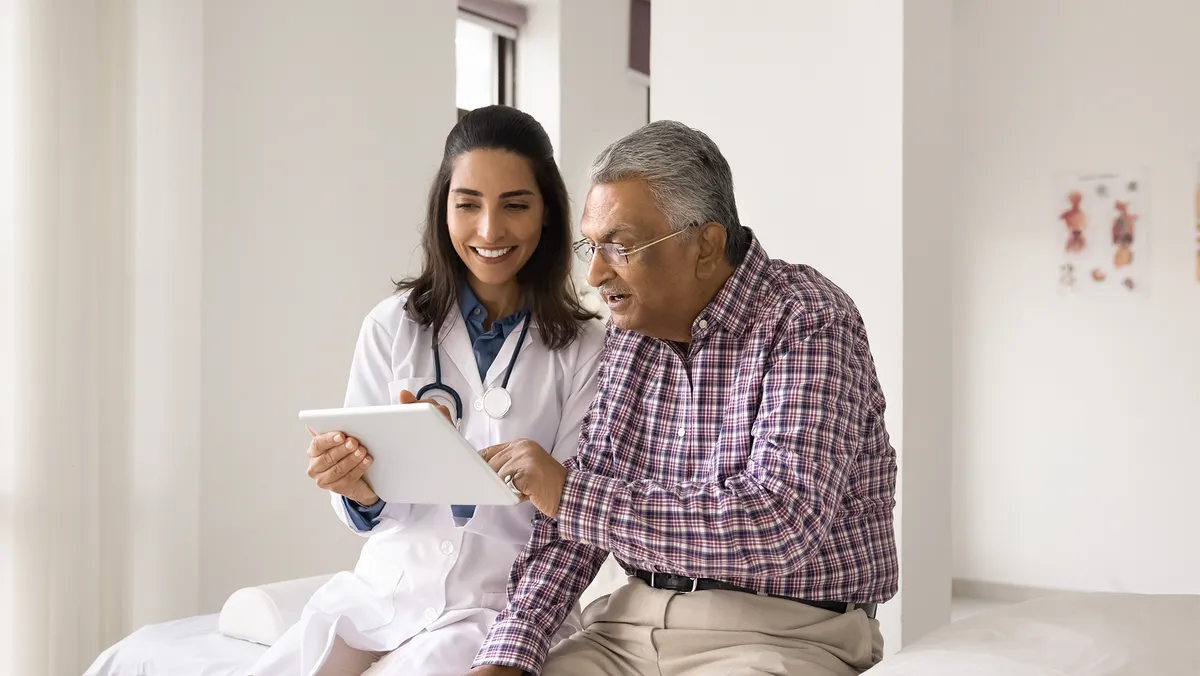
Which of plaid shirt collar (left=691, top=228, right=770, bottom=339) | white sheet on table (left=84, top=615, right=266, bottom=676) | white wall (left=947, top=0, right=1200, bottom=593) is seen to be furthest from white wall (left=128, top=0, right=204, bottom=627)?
white wall (left=947, top=0, right=1200, bottom=593)

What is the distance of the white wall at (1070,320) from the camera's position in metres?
4.98

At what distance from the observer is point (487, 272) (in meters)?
1.91

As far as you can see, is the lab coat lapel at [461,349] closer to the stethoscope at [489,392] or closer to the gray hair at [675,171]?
the stethoscope at [489,392]

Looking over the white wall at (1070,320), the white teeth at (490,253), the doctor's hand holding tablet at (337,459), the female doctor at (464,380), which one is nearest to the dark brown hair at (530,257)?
the female doctor at (464,380)

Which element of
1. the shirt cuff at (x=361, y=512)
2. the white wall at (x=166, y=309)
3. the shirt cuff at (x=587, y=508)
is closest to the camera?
the shirt cuff at (x=587, y=508)

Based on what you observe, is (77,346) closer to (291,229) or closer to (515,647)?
(291,229)

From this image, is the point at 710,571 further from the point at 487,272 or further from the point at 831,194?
the point at 831,194

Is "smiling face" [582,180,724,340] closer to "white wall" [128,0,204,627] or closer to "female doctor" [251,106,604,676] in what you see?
"female doctor" [251,106,604,676]

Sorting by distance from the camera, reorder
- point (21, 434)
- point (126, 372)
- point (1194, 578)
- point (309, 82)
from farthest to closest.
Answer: point (1194, 578) < point (309, 82) < point (126, 372) < point (21, 434)

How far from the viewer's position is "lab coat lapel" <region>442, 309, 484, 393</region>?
6.27 feet

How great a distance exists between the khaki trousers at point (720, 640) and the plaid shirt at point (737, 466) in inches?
1.4

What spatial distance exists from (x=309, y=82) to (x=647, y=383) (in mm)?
Answer: 2273

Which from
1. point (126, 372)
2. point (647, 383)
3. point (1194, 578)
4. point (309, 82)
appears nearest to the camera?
point (647, 383)

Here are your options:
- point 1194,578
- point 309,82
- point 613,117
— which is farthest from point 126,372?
point 1194,578
